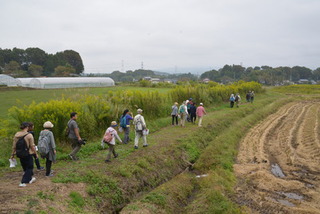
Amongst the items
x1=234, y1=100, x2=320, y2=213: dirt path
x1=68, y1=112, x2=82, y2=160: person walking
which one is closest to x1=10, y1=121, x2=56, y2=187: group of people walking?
x1=68, y1=112, x2=82, y2=160: person walking

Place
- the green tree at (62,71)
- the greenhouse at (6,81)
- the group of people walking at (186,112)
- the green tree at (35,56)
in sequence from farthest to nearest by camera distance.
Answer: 1. the green tree at (35,56)
2. the green tree at (62,71)
3. the greenhouse at (6,81)
4. the group of people walking at (186,112)

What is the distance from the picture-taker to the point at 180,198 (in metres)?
8.44

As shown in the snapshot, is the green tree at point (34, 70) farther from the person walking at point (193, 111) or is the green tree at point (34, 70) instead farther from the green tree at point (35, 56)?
the person walking at point (193, 111)

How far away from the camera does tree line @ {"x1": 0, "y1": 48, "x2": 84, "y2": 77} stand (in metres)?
67.7

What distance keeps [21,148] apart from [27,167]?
646mm

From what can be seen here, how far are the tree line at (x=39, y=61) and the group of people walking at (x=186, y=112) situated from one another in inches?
2287

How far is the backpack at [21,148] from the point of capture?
6.43 meters

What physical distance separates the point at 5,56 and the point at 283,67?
396ft

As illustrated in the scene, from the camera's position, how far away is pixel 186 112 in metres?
16.0

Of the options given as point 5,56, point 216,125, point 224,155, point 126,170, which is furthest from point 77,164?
point 5,56

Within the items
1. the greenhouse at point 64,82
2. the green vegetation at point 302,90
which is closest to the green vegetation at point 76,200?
the greenhouse at point 64,82

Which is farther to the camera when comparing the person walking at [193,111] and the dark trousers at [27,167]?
the person walking at [193,111]

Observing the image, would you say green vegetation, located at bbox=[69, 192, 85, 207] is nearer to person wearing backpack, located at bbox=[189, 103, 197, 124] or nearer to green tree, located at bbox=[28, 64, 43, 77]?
person wearing backpack, located at bbox=[189, 103, 197, 124]

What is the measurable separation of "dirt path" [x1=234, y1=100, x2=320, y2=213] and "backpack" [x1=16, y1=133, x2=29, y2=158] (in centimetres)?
685
